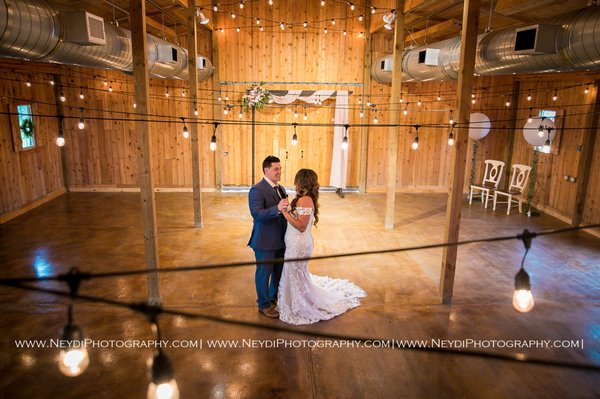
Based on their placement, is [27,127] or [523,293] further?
[27,127]

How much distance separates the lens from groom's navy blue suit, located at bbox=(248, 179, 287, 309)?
15.3ft

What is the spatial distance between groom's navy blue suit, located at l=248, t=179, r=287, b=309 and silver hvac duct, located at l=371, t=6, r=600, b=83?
356 centimetres

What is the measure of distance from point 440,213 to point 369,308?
17.7ft

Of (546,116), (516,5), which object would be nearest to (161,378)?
(516,5)

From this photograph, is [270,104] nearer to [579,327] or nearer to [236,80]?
[236,80]

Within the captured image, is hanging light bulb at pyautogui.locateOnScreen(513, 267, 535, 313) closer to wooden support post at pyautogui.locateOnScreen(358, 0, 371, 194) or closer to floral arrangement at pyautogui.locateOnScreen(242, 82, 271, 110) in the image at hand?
floral arrangement at pyautogui.locateOnScreen(242, 82, 271, 110)

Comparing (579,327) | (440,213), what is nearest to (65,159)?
(440,213)

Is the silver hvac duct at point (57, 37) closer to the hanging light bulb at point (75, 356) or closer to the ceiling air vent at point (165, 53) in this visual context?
the ceiling air vent at point (165, 53)

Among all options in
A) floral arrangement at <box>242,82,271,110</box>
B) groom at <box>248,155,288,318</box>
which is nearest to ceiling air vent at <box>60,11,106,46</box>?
groom at <box>248,155,288,318</box>

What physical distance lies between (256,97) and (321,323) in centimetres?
726

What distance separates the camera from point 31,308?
5.19 metres

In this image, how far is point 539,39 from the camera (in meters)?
5.06

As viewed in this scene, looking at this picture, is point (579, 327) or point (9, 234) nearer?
point (579, 327)

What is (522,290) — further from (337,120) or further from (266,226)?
(337,120)
